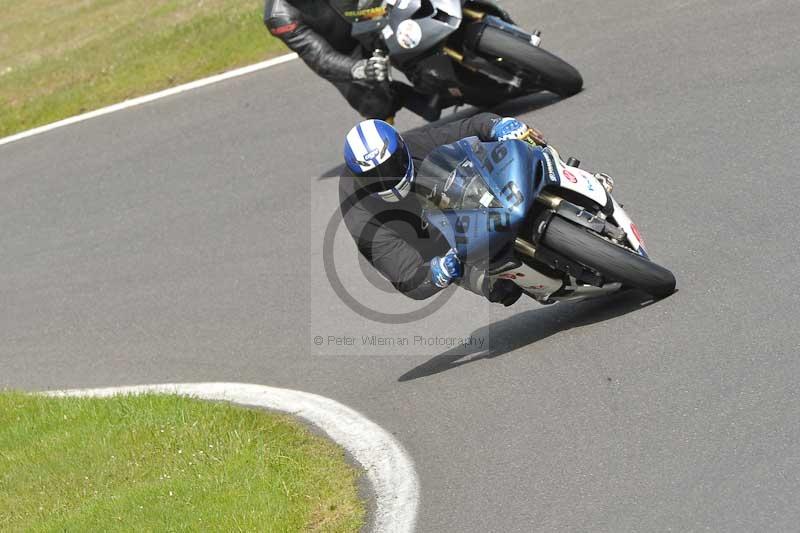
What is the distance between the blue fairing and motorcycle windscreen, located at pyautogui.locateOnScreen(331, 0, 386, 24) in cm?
384

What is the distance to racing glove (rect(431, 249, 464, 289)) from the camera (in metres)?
7.09

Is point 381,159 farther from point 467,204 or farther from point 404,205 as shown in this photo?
point 404,205

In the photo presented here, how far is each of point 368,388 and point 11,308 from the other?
439 cm

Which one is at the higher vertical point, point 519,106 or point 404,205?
point 404,205

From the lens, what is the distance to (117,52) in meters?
16.6

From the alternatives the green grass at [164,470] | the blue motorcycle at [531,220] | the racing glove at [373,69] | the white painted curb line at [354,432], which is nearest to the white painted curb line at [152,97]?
the racing glove at [373,69]

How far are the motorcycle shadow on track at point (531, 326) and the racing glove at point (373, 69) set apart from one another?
3.19m

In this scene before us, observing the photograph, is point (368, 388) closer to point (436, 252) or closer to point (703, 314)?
point (436, 252)

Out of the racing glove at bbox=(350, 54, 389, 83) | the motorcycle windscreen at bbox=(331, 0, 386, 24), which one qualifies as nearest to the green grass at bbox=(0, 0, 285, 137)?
the motorcycle windscreen at bbox=(331, 0, 386, 24)

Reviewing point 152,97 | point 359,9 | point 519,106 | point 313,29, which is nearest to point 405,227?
point 359,9

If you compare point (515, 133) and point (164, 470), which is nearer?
point (164, 470)

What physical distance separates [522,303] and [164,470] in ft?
9.04

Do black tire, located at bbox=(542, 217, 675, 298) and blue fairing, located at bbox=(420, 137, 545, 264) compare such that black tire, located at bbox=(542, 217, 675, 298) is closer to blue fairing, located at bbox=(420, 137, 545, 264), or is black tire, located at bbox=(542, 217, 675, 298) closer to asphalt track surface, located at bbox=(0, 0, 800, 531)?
blue fairing, located at bbox=(420, 137, 545, 264)

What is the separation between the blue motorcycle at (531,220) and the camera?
264 inches
